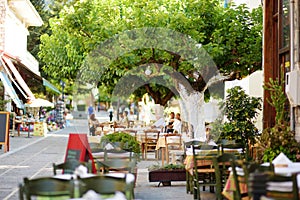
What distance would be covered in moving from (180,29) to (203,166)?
9871 mm

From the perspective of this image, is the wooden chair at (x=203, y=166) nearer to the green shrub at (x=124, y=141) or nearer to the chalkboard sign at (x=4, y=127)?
the green shrub at (x=124, y=141)

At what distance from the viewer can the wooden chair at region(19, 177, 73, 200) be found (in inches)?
335

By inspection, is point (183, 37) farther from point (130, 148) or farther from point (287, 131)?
point (287, 131)

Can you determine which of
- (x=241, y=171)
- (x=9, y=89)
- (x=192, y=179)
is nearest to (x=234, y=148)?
(x=192, y=179)

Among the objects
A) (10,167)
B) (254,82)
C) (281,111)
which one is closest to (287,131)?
(281,111)

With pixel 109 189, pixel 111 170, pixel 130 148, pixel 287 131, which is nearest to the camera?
pixel 109 189

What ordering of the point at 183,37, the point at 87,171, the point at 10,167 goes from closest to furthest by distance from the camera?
the point at 87,171, the point at 10,167, the point at 183,37

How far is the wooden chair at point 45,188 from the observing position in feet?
27.9

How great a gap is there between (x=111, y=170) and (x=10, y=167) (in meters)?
6.62

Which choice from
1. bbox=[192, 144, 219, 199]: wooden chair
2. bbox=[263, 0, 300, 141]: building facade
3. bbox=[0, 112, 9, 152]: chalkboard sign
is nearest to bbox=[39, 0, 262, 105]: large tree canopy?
bbox=[0, 112, 9, 152]: chalkboard sign

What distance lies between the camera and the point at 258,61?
2505 cm

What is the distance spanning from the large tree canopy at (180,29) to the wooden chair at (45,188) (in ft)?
52.2

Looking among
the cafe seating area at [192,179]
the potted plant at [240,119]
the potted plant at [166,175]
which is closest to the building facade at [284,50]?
the potted plant at [240,119]

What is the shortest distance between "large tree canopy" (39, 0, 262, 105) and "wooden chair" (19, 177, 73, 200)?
15.9 meters
